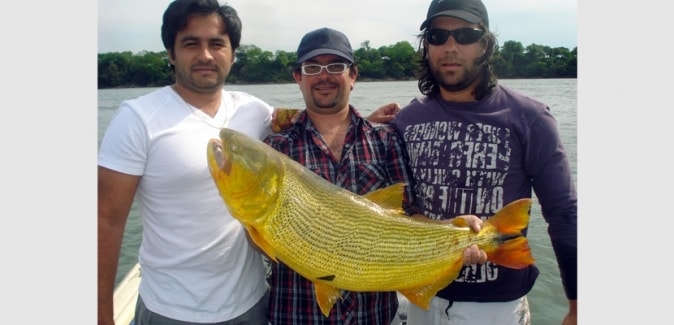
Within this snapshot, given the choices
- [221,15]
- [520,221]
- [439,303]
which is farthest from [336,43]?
[439,303]

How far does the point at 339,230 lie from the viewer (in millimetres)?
2387

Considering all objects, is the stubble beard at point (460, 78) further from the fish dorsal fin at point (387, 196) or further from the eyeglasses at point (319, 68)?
the fish dorsal fin at point (387, 196)

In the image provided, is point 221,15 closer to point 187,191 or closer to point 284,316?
point 187,191

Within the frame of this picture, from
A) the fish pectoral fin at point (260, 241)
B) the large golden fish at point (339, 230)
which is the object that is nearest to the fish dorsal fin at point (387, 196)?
the large golden fish at point (339, 230)

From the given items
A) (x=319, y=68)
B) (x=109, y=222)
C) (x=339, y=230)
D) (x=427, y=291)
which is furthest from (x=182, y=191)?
(x=427, y=291)

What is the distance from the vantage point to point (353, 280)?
2387 mm

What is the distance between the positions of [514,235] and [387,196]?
2.14ft

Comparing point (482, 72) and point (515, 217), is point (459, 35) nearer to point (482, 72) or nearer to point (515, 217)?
point (482, 72)

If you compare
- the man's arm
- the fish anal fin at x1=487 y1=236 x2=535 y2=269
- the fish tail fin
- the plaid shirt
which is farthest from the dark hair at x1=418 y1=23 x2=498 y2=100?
the man's arm

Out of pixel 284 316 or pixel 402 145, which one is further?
pixel 402 145

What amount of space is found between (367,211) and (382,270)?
0.95ft

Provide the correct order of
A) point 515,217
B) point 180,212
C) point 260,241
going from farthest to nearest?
1. point 180,212
2. point 515,217
3. point 260,241

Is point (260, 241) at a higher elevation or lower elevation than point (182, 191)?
lower

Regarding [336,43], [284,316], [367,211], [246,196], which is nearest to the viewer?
[246,196]
